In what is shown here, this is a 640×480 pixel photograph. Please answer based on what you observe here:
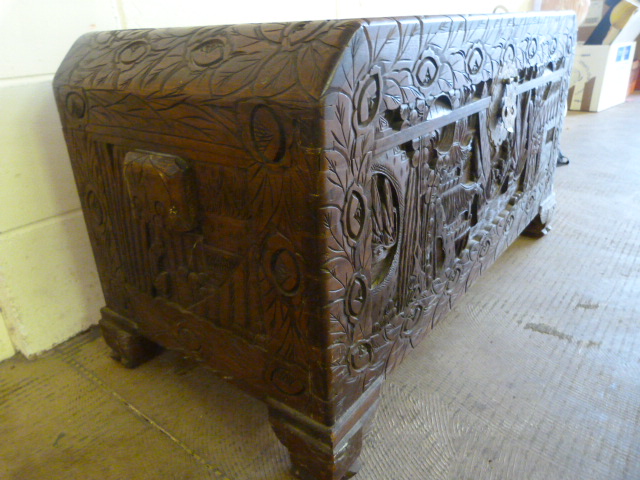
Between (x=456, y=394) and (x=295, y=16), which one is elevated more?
(x=295, y=16)

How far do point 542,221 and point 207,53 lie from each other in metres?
1.20

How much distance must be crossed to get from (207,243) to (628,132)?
287 centimetres

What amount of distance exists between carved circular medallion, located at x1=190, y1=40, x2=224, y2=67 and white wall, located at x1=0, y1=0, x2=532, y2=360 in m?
0.42

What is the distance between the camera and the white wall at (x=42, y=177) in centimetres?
87

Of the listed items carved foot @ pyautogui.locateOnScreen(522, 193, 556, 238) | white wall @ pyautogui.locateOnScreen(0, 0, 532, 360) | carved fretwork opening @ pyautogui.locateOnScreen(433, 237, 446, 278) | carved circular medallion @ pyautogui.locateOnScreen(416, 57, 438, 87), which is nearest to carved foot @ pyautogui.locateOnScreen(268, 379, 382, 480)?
carved fretwork opening @ pyautogui.locateOnScreen(433, 237, 446, 278)

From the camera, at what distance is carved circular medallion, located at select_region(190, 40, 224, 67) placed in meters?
0.62

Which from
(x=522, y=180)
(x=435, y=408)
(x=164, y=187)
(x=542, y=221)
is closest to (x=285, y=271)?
(x=164, y=187)

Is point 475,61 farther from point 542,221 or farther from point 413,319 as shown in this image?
point 542,221

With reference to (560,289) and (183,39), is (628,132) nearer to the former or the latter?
(560,289)

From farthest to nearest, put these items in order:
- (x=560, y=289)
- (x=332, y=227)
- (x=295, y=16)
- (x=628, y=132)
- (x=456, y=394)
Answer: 1. (x=628, y=132)
2. (x=295, y=16)
3. (x=560, y=289)
4. (x=456, y=394)
5. (x=332, y=227)

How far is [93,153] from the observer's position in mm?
803

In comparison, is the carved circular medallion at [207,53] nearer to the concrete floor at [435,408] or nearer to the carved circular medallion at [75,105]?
the carved circular medallion at [75,105]

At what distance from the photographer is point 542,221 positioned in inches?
58.2

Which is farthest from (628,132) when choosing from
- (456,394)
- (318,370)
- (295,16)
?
(318,370)
